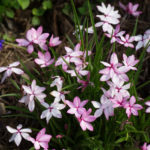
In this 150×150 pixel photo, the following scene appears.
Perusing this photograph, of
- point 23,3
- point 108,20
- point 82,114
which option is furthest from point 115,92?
point 23,3

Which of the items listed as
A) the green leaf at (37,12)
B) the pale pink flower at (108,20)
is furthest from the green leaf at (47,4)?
the pale pink flower at (108,20)

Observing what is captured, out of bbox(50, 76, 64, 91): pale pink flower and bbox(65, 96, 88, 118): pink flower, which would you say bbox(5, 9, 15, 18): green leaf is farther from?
bbox(65, 96, 88, 118): pink flower

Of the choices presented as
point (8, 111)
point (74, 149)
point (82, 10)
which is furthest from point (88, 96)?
point (82, 10)

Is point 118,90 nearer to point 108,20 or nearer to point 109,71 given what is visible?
point 109,71

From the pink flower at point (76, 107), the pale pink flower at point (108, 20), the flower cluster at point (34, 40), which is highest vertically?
the pale pink flower at point (108, 20)

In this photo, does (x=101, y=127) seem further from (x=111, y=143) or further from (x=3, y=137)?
(x=3, y=137)

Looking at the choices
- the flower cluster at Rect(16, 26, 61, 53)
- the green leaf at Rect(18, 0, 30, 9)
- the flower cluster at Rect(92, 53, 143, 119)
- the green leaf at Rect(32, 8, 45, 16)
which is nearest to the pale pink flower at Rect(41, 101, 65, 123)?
the flower cluster at Rect(92, 53, 143, 119)

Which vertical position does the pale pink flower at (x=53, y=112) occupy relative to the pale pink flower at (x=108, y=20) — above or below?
below

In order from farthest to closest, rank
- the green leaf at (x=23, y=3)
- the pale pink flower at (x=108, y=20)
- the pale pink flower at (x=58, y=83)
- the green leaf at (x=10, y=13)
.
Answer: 1. the green leaf at (x=10, y=13)
2. the green leaf at (x=23, y=3)
3. the pale pink flower at (x=108, y=20)
4. the pale pink flower at (x=58, y=83)

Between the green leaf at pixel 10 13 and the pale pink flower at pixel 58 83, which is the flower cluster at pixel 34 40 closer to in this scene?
the pale pink flower at pixel 58 83

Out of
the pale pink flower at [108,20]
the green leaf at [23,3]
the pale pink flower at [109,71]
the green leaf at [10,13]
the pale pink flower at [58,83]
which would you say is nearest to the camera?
the pale pink flower at [109,71]

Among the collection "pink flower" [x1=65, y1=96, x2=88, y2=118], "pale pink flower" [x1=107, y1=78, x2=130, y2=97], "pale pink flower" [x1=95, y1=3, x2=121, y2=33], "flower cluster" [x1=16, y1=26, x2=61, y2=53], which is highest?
"pale pink flower" [x1=95, y1=3, x2=121, y2=33]
